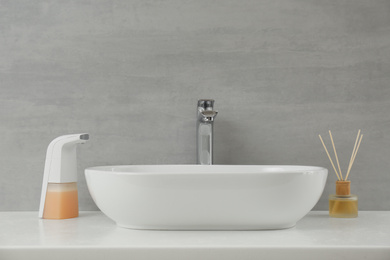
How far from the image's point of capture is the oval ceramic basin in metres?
0.84

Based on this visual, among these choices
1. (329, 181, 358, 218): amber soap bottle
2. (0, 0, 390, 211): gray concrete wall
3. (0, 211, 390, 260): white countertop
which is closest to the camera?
(0, 211, 390, 260): white countertop

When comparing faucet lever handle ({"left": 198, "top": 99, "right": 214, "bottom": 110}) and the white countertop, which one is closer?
the white countertop

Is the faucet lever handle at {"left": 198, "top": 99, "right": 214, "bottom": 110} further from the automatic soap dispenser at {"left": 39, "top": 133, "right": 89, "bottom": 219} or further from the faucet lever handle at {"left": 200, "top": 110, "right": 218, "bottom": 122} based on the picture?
the automatic soap dispenser at {"left": 39, "top": 133, "right": 89, "bottom": 219}

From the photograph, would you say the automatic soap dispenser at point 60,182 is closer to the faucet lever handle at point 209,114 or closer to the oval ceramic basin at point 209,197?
the oval ceramic basin at point 209,197

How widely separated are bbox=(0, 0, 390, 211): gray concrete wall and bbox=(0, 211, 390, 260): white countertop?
0.33 metres

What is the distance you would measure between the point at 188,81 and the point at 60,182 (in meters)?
0.47

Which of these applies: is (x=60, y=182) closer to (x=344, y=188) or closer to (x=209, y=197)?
(x=209, y=197)

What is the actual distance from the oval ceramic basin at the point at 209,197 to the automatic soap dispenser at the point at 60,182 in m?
0.21

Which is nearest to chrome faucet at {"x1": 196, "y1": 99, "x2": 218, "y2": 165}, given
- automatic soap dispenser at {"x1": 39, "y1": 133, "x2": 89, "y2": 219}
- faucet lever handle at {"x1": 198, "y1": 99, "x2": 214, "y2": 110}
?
faucet lever handle at {"x1": 198, "y1": 99, "x2": 214, "y2": 110}

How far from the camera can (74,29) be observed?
1270 millimetres

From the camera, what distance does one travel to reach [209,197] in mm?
842

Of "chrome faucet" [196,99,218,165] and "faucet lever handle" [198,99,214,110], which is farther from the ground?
"faucet lever handle" [198,99,214,110]

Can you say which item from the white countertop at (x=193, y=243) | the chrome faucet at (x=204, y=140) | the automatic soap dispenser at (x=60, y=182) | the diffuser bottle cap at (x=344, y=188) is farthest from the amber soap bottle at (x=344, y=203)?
the automatic soap dispenser at (x=60, y=182)

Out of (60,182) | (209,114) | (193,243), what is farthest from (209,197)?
(60,182)
